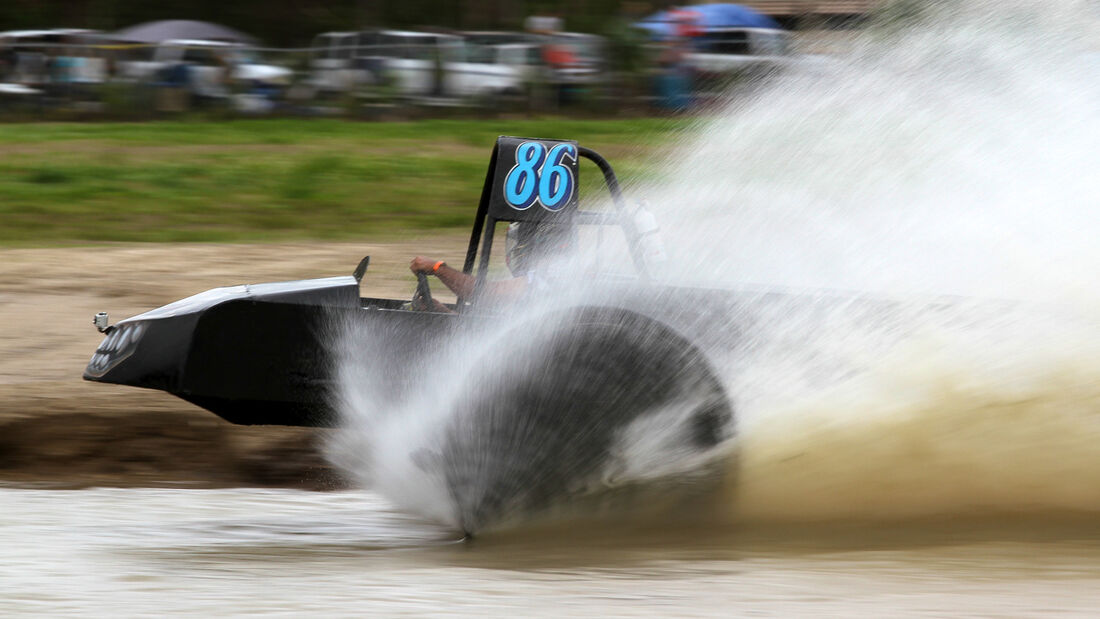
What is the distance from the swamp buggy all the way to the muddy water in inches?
13.7

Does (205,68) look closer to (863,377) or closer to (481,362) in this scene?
(481,362)

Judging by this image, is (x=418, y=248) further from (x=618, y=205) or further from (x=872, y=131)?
(x=618, y=205)

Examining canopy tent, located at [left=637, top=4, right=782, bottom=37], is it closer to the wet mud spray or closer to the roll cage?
the wet mud spray

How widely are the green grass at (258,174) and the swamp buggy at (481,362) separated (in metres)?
6.54

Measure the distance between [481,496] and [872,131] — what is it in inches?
169

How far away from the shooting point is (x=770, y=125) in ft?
34.2

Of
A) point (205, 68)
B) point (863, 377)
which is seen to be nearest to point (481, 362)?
point (863, 377)

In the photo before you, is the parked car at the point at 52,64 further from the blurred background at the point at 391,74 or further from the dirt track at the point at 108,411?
the dirt track at the point at 108,411

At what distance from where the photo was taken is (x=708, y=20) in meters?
17.8

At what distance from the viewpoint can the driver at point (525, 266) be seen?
5277 millimetres

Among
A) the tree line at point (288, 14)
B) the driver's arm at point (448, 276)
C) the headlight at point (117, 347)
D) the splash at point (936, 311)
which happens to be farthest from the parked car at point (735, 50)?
the headlight at point (117, 347)

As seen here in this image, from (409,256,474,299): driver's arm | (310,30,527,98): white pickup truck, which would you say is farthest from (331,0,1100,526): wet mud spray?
(310,30,527,98): white pickup truck

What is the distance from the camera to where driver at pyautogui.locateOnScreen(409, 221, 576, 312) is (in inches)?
208

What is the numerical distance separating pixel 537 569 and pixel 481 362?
85 centimetres
